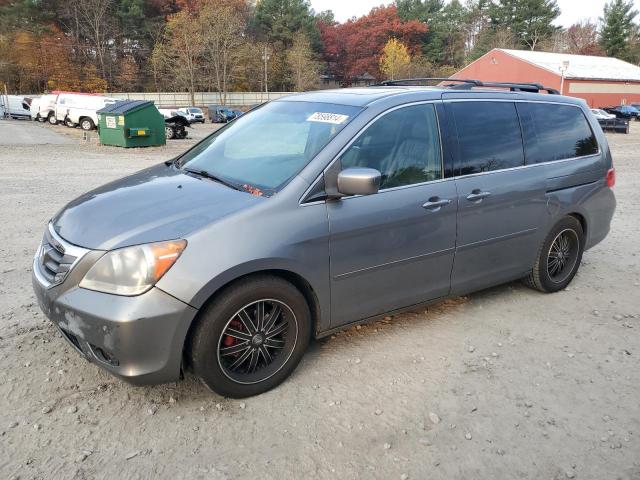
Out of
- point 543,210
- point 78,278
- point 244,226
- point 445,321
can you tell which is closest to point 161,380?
point 78,278

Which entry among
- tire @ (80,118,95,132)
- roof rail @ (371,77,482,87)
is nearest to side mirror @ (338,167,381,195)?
roof rail @ (371,77,482,87)

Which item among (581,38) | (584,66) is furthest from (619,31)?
(584,66)

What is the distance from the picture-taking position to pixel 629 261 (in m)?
5.94

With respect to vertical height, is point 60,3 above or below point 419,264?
above

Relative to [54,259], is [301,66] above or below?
above

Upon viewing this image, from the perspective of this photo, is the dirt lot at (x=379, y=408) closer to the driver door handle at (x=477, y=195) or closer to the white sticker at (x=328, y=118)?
the driver door handle at (x=477, y=195)

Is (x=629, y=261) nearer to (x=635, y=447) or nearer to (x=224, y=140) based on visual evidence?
(x=635, y=447)

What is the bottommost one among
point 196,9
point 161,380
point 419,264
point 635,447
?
point 635,447

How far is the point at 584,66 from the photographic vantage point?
189 feet

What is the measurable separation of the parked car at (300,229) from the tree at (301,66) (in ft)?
201

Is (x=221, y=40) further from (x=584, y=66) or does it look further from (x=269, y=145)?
(x=269, y=145)

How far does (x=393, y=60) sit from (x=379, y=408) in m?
75.7

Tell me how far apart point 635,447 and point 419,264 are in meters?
1.61

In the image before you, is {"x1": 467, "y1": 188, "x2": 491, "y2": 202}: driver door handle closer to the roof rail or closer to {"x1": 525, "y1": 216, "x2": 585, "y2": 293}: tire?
{"x1": 525, "y1": 216, "x2": 585, "y2": 293}: tire
